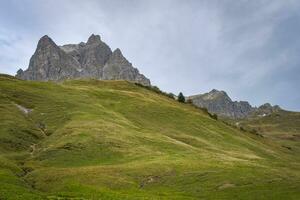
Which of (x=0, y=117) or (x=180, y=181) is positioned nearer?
(x=180, y=181)

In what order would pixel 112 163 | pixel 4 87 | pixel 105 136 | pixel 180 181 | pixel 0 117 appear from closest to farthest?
pixel 180 181
pixel 112 163
pixel 105 136
pixel 0 117
pixel 4 87

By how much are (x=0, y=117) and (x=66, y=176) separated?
44473mm

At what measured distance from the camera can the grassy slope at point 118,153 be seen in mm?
55250

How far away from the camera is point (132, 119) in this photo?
126000 millimetres

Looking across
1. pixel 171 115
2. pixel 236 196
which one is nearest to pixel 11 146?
pixel 236 196

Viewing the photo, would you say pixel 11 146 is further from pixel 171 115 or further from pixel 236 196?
pixel 171 115

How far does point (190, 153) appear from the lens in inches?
3482

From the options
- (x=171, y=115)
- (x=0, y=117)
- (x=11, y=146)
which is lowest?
(x=11, y=146)

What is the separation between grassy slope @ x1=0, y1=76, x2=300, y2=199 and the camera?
2175 inches

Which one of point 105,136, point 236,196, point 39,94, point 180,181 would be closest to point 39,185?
point 180,181

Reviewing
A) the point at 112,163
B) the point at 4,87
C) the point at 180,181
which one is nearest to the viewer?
the point at 180,181

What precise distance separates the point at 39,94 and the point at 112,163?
217ft

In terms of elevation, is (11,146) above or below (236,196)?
above

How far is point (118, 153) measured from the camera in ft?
277
